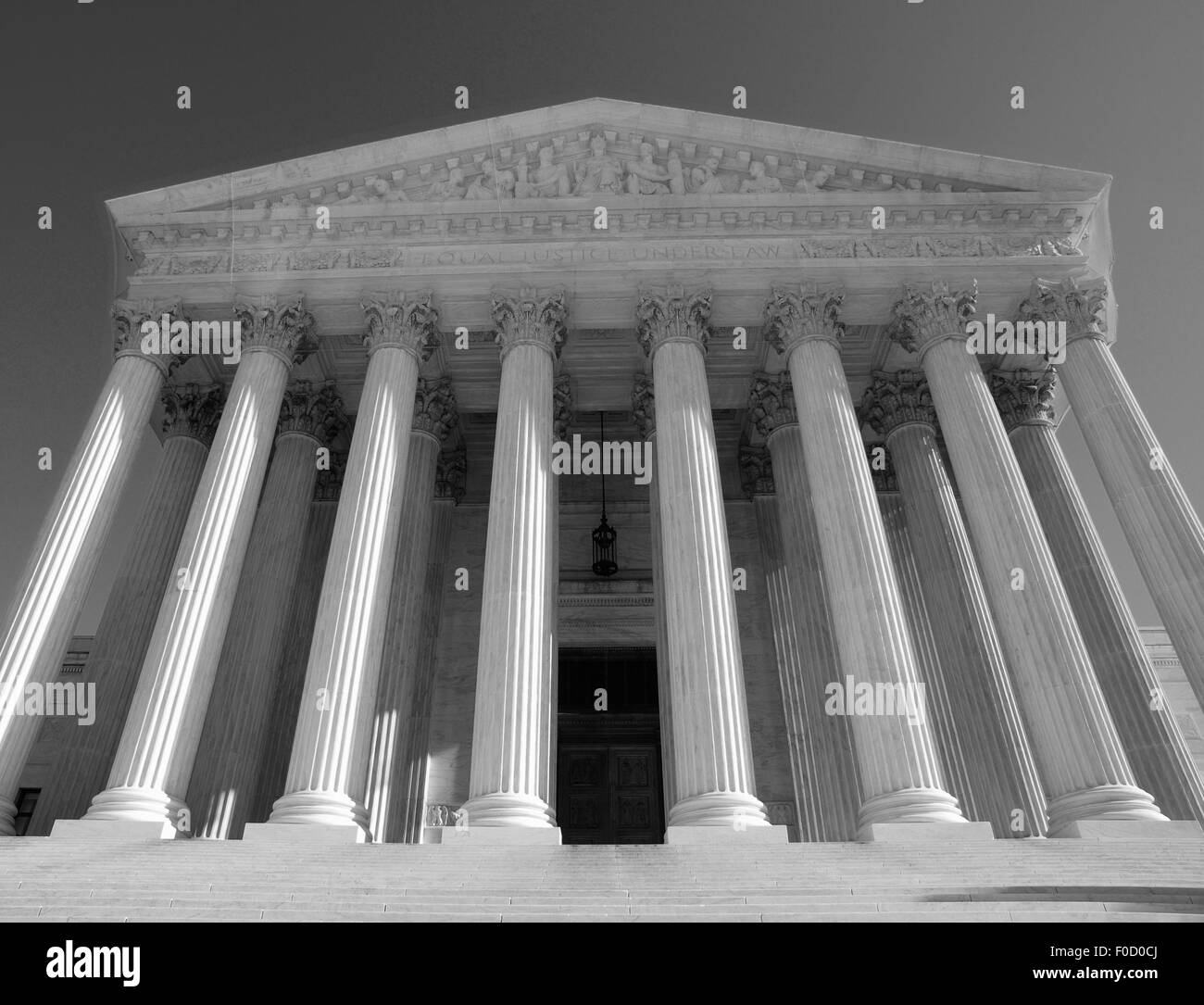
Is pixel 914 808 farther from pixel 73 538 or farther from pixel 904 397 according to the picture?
pixel 73 538

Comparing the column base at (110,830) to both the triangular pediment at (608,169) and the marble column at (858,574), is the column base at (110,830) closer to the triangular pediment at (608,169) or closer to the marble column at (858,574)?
the marble column at (858,574)

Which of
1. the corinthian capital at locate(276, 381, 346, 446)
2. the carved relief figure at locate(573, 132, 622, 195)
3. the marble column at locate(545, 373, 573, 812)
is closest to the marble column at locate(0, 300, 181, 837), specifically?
the corinthian capital at locate(276, 381, 346, 446)

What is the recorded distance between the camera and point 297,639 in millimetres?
29641

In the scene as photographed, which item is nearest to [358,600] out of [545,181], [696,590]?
[696,590]

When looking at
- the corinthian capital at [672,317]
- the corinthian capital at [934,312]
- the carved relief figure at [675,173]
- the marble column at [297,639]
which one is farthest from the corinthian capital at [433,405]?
the corinthian capital at [934,312]

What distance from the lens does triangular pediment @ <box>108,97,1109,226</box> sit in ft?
90.0

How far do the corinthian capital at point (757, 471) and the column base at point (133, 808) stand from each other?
69.9ft

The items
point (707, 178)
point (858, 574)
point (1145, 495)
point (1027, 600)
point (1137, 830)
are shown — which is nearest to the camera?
point (1137, 830)

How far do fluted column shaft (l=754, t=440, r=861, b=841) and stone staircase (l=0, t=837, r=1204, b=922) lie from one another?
7.27 meters

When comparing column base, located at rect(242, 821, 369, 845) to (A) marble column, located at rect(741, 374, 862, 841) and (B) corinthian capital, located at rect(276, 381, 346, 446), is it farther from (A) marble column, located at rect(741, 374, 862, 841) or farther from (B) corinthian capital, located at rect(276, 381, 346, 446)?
(B) corinthian capital, located at rect(276, 381, 346, 446)

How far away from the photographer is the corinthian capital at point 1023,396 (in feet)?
95.7

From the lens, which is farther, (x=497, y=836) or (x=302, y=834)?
(x=302, y=834)

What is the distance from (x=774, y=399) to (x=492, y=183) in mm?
11289
